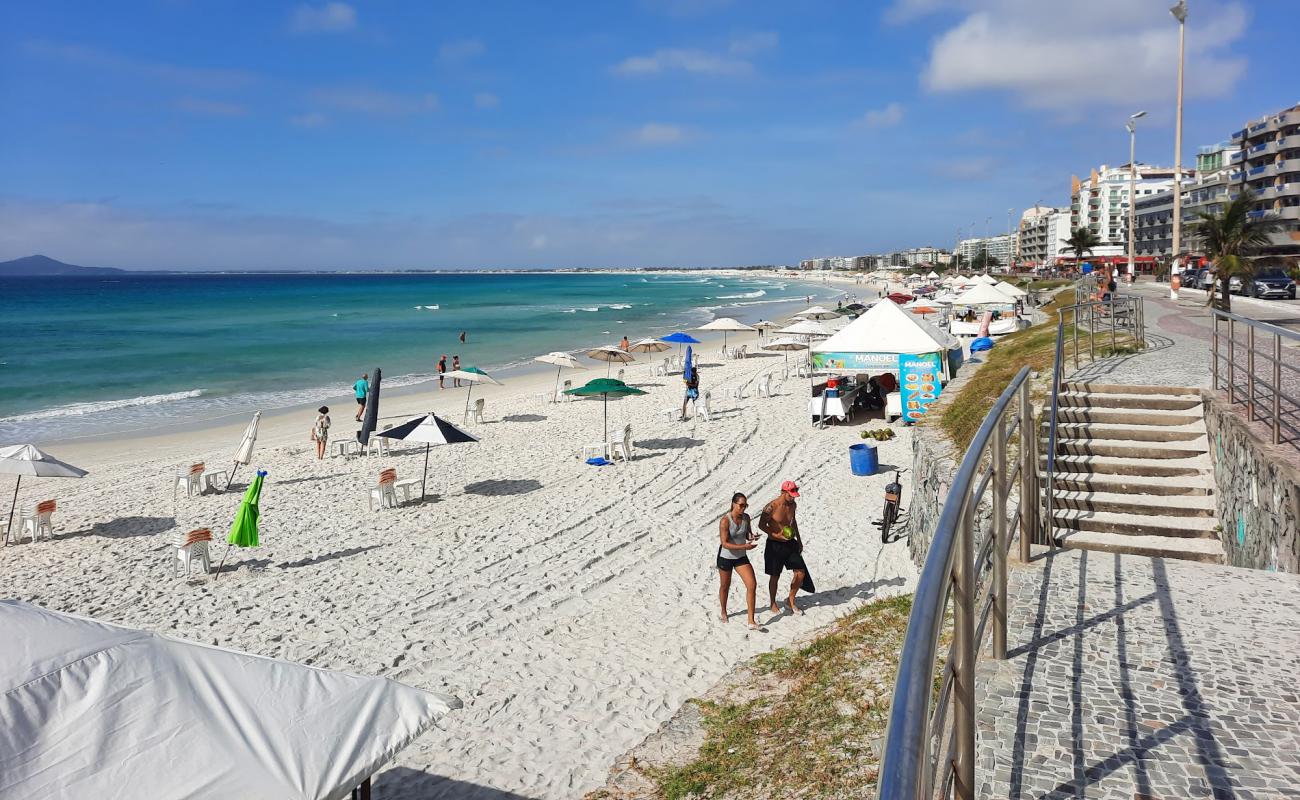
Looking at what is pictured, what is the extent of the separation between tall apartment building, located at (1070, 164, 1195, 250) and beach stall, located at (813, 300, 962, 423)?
334 ft

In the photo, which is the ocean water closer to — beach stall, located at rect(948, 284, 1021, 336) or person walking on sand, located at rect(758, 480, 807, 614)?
beach stall, located at rect(948, 284, 1021, 336)

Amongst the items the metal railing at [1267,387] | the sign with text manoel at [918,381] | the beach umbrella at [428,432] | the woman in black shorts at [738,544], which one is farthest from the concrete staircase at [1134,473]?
the beach umbrella at [428,432]

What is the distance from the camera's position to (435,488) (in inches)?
579

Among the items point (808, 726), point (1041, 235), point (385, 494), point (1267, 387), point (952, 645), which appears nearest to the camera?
point (952, 645)

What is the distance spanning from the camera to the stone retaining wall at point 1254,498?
199 inches

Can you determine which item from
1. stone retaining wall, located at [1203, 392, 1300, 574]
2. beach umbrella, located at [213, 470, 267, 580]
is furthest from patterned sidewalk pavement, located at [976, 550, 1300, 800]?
beach umbrella, located at [213, 470, 267, 580]

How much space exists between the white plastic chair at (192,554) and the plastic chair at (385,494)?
114 inches

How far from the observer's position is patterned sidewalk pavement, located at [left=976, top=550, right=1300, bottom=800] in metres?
2.74

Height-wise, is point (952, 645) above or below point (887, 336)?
below

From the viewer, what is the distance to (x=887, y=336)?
15.7 meters

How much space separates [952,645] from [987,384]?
10.8 m

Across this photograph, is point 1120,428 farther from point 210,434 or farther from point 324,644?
point 210,434

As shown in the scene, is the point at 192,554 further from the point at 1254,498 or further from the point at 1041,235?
the point at 1041,235

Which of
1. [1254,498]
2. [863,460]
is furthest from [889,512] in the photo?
[1254,498]
